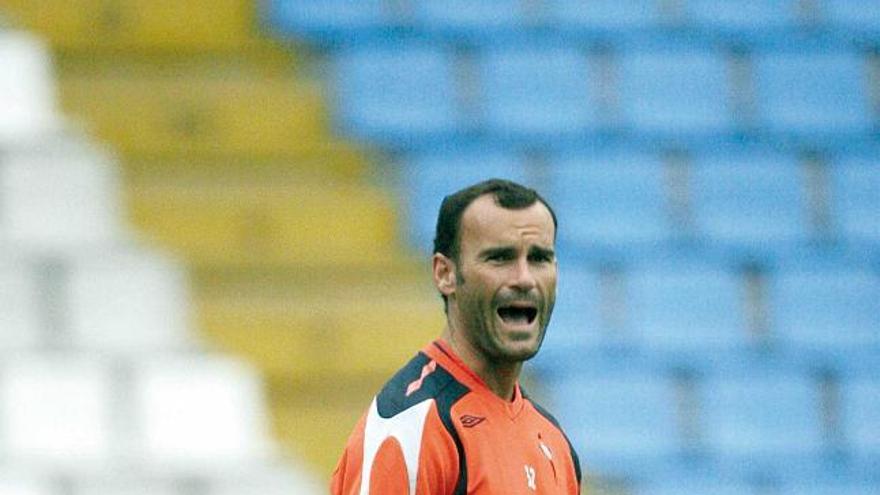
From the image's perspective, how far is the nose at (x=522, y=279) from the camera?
303 cm

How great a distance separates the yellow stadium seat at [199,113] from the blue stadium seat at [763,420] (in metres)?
1.85

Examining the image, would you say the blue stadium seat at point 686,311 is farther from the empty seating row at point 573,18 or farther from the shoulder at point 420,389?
the shoulder at point 420,389

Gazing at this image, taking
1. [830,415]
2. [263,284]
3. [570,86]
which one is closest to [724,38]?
[570,86]

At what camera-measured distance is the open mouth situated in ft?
10.0

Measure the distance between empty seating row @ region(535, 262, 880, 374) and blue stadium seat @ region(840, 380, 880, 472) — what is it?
0.08 m

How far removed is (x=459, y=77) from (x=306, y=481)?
2190mm

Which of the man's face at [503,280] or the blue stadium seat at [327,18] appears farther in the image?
the blue stadium seat at [327,18]

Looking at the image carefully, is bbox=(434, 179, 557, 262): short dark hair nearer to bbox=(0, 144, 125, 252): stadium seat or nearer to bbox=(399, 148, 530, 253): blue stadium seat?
bbox=(0, 144, 125, 252): stadium seat

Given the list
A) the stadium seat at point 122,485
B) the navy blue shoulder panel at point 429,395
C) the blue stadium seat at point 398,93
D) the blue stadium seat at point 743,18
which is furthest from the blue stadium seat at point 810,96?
the navy blue shoulder panel at point 429,395

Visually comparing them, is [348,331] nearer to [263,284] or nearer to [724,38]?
[263,284]

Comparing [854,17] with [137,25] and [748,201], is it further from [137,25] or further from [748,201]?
[137,25]

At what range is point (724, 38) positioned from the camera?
8195 mm

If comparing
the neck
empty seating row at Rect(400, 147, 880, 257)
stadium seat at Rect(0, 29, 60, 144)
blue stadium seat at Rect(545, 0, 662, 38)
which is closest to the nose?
the neck

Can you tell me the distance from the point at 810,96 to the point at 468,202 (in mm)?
5320
